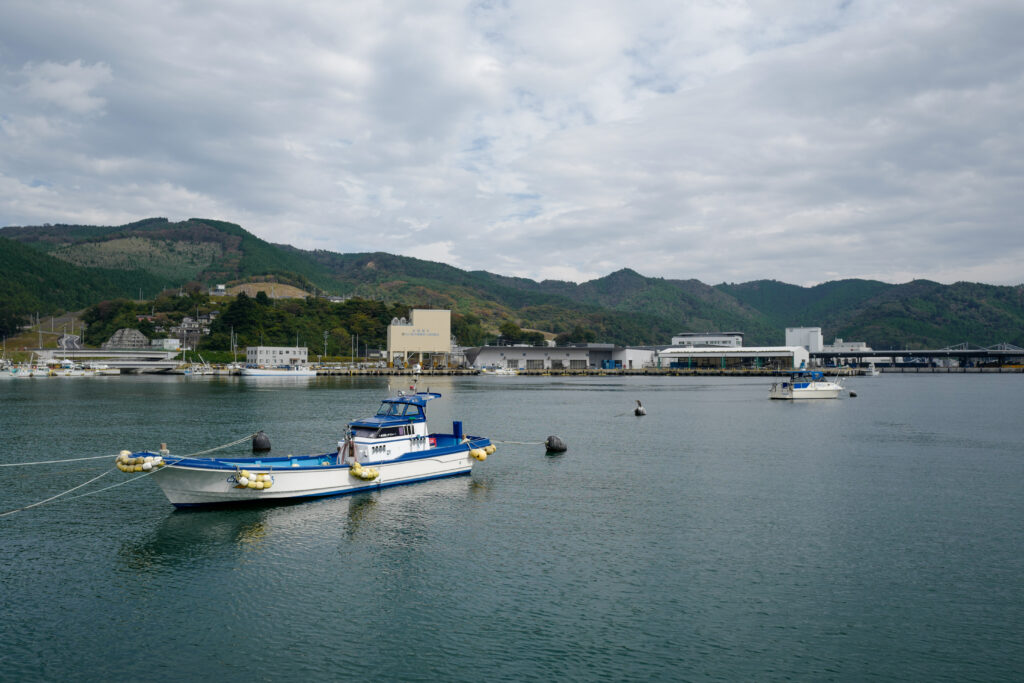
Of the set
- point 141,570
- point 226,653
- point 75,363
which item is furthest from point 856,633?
point 75,363

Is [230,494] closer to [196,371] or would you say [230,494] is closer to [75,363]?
[196,371]

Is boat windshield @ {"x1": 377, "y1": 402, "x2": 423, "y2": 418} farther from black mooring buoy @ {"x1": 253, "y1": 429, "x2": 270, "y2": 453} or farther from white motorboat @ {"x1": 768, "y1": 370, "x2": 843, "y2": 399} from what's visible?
white motorboat @ {"x1": 768, "y1": 370, "x2": 843, "y2": 399}

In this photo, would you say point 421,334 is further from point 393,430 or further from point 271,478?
point 271,478

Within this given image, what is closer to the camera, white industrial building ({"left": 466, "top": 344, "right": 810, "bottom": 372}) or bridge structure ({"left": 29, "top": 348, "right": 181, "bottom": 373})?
bridge structure ({"left": 29, "top": 348, "right": 181, "bottom": 373})

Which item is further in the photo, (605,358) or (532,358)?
(605,358)

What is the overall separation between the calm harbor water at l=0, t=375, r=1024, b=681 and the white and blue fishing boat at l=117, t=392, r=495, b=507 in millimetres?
743

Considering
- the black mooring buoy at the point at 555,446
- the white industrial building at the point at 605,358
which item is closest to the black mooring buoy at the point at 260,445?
the black mooring buoy at the point at 555,446

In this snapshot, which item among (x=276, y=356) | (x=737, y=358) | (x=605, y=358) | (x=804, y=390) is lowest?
(x=804, y=390)

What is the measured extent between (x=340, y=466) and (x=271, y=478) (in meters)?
2.96

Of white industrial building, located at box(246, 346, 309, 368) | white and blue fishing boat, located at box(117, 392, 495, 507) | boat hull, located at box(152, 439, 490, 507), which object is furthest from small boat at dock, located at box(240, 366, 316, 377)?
boat hull, located at box(152, 439, 490, 507)

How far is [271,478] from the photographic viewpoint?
973 inches

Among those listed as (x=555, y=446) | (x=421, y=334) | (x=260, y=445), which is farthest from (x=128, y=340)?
(x=555, y=446)

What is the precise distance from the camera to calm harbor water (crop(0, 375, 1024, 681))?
13.0 metres

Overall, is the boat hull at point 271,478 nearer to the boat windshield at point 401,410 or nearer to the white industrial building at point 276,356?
the boat windshield at point 401,410
